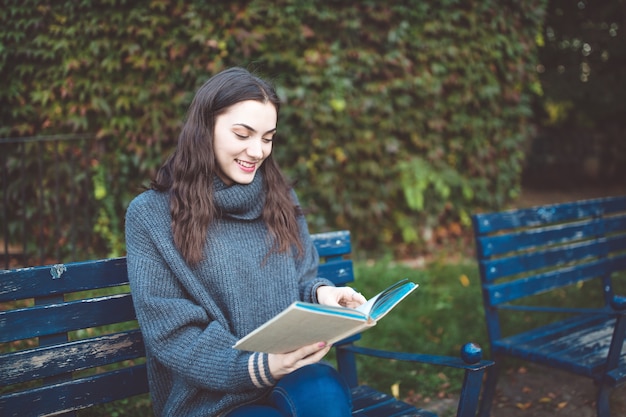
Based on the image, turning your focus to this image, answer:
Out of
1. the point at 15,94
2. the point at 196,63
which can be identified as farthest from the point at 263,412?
the point at 15,94

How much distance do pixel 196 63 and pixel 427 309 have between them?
281cm

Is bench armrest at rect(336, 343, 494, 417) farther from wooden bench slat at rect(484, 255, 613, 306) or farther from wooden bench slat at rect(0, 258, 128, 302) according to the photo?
wooden bench slat at rect(0, 258, 128, 302)

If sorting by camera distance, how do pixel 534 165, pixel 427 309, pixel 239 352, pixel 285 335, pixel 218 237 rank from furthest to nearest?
pixel 534 165 < pixel 427 309 < pixel 218 237 < pixel 239 352 < pixel 285 335

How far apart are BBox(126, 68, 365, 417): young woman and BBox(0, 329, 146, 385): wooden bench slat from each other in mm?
152

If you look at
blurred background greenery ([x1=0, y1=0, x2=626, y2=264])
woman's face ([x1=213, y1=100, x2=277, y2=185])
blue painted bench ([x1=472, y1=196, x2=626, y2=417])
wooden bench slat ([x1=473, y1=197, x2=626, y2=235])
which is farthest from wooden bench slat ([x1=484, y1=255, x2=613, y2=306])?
blurred background greenery ([x1=0, y1=0, x2=626, y2=264])

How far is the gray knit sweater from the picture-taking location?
1.72 m

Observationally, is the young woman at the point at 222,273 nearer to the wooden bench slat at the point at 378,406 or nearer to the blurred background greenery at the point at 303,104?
the wooden bench slat at the point at 378,406

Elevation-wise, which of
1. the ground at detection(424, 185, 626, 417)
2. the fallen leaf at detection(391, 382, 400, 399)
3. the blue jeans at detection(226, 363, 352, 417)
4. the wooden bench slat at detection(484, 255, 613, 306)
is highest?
the blue jeans at detection(226, 363, 352, 417)

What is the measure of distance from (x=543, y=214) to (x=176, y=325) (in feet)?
7.36

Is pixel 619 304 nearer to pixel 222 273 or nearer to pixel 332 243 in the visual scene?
pixel 332 243

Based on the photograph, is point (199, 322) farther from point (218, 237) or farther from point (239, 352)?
point (218, 237)

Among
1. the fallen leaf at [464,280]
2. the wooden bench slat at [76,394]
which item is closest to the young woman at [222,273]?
the wooden bench slat at [76,394]

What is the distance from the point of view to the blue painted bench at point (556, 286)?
2400 millimetres

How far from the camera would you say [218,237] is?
1.96 meters
